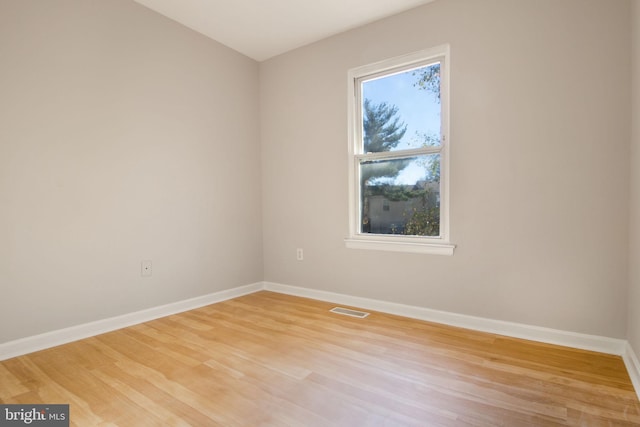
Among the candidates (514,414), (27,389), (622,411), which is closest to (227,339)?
(27,389)

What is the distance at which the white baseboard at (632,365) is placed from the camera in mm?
1691

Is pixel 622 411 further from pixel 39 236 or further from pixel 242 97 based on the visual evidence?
pixel 242 97

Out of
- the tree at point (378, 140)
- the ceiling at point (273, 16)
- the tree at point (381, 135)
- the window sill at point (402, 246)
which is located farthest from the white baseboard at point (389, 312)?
the ceiling at point (273, 16)

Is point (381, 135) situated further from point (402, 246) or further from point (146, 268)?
point (146, 268)

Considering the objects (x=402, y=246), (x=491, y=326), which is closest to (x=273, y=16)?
(x=402, y=246)

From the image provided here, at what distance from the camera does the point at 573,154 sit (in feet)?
7.10

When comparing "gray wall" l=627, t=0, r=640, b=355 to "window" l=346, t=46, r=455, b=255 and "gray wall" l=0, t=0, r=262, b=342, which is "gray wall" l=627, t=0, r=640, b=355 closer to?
"window" l=346, t=46, r=455, b=255

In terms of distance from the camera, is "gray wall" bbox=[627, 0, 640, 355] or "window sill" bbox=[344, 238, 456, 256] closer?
"gray wall" bbox=[627, 0, 640, 355]

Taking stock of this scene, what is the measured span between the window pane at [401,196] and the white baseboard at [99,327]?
5.40 ft

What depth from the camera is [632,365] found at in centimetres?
182

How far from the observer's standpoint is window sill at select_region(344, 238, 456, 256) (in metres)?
2.65

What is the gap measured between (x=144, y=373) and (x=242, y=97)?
278 centimetres

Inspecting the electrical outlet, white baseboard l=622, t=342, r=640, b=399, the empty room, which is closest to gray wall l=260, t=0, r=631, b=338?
the empty room

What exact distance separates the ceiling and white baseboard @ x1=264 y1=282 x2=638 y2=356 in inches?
97.6
